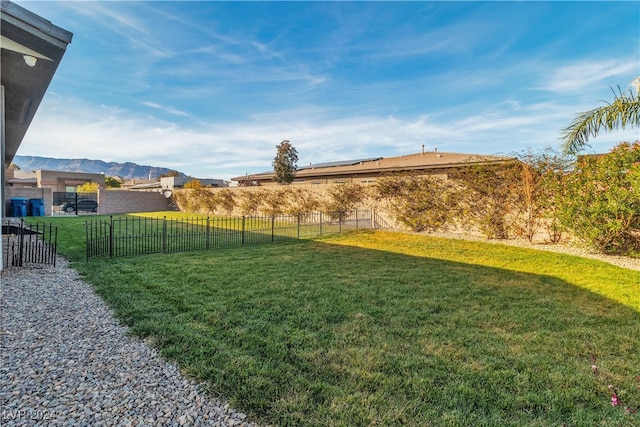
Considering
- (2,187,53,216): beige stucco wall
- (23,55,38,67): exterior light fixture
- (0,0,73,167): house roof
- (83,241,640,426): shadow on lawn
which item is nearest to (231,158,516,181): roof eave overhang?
(83,241,640,426): shadow on lawn

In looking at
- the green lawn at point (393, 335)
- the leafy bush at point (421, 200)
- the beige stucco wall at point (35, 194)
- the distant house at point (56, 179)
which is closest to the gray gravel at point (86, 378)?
the green lawn at point (393, 335)

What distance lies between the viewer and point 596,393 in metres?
2.53

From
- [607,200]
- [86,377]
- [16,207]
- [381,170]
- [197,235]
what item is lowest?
[86,377]

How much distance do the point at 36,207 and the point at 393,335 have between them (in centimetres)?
2550

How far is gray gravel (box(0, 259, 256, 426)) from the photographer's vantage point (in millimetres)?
2172

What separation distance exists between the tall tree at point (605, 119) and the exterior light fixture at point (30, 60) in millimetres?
→ 12564

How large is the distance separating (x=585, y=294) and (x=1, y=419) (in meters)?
7.46

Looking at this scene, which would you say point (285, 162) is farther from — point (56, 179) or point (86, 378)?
point (56, 179)

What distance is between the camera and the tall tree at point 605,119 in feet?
25.4

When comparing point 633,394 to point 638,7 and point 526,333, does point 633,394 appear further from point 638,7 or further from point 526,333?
point 638,7

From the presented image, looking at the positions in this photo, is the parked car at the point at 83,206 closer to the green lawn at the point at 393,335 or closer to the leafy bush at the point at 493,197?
the green lawn at the point at 393,335

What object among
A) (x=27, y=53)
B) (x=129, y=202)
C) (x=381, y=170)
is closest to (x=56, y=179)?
(x=129, y=202)

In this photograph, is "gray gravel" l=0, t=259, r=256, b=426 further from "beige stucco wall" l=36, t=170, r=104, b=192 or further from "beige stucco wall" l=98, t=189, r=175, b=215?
"beige stucco wall" l=36, t=170, r=104, b=192

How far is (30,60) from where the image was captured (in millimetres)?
5469
